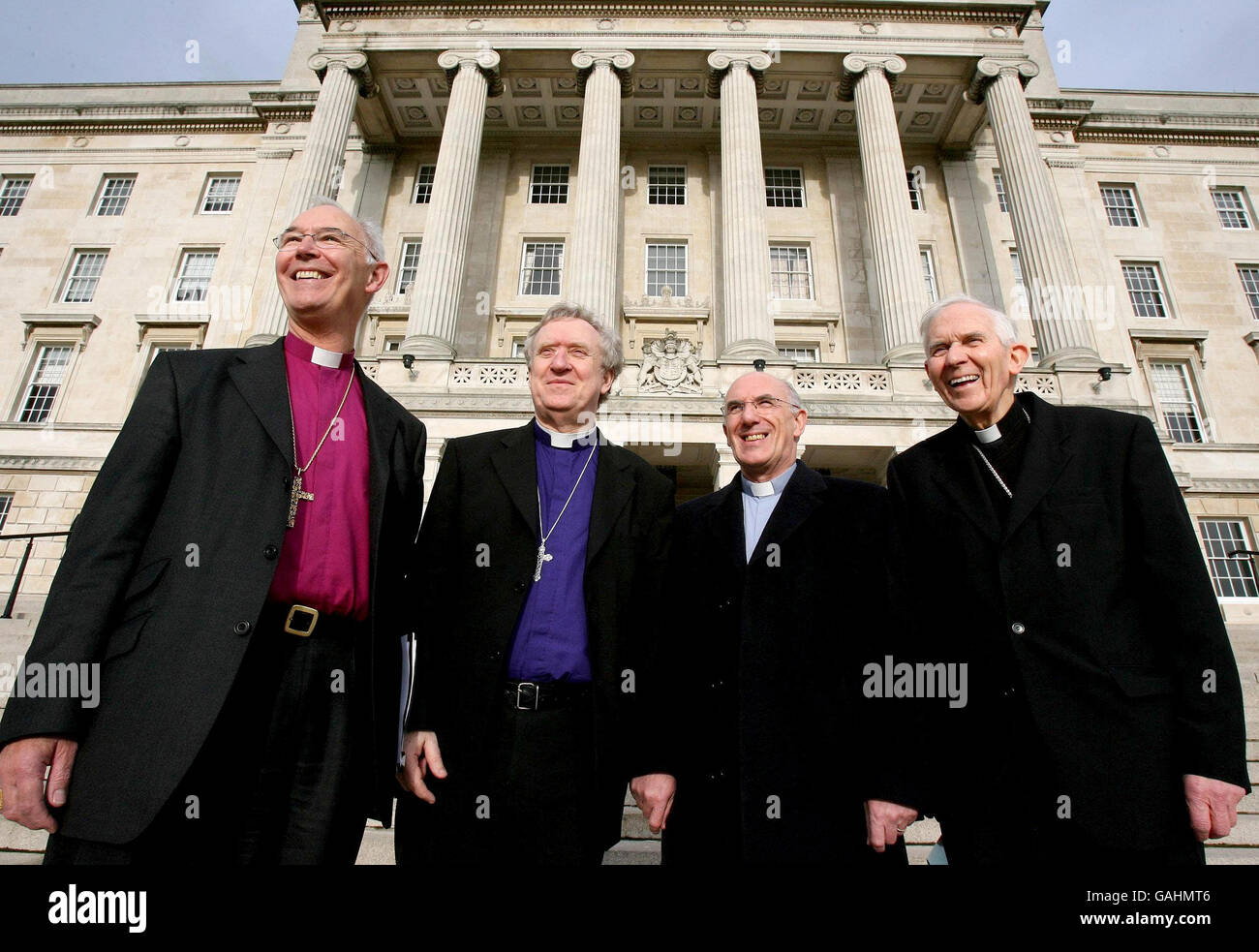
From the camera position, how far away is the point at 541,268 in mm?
21734

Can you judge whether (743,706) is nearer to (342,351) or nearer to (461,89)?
(342,351)

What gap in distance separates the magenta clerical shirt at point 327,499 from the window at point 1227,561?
22180 mm

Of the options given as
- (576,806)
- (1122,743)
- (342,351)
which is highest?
(342,351)

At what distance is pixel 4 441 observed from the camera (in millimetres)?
19625

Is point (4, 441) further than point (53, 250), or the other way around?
point (53, 250)

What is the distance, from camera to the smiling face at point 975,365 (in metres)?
2.95

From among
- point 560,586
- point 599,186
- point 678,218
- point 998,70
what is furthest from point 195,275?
point 998,70

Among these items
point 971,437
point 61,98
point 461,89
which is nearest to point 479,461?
point 971,437

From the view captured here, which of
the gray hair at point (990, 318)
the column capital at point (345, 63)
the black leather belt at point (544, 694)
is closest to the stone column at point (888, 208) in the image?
the gray hair at point (990, 318)

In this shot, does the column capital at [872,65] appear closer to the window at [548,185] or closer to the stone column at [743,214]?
the stone column at [743,214]

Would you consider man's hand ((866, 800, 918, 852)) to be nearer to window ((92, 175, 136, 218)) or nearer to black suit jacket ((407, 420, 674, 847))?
black suit jacket ((407, 420, 674, 847))

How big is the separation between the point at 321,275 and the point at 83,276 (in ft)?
91.8

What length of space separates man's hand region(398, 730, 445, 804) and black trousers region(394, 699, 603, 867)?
0.22ft

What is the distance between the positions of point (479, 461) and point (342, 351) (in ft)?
2.68
